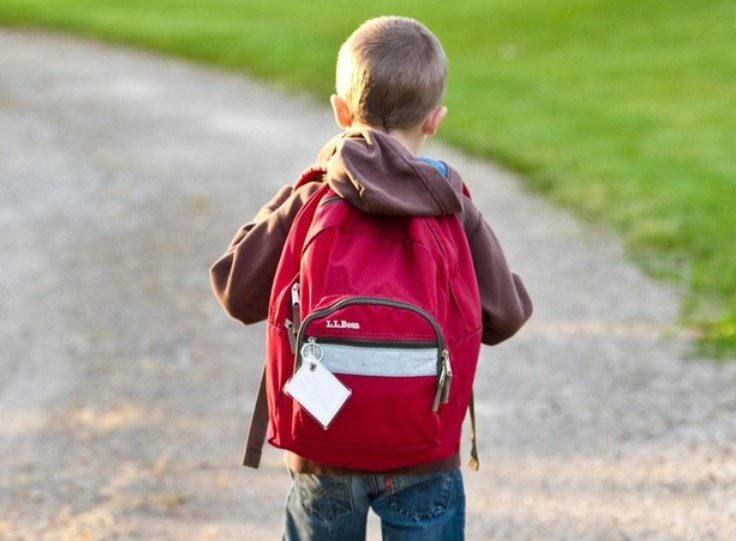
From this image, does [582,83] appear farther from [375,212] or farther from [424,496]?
[375,212]

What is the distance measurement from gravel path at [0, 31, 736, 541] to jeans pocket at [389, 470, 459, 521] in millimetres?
1443

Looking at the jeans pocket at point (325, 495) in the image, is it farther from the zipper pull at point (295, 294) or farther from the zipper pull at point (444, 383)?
the zipper pull at point (295, 294)

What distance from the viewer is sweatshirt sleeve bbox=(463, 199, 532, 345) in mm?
2426

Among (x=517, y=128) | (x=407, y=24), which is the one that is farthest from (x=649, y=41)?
(x=407, y=24)

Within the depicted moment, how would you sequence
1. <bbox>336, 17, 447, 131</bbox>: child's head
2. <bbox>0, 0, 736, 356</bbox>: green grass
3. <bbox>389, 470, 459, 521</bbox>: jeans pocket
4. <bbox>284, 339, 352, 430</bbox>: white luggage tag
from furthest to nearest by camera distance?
<bbox>0, 0, 736, 356</bbox>: green grass
<bbox>389, 470, 459, 521</bbox>: jeans pocket
<bbox>336, 17, 447, 131</bbox>: child's head
<bbox>284, 339, 352, 430</bbox>: white luggage tag

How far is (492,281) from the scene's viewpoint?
8.07ft

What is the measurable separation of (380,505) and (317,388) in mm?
381

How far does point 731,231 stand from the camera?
23.8 feet

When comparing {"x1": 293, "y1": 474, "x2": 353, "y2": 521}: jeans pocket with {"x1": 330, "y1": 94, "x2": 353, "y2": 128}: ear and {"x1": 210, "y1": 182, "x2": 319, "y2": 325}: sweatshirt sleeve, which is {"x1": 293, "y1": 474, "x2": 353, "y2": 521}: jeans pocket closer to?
{"x1": 210, "y1": 182, "x2": 319, "y2": 325}: sweatshirt sleeve

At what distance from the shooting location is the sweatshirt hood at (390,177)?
2.26 metres

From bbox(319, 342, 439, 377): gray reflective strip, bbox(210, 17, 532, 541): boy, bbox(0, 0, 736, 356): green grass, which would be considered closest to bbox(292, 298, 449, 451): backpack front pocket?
bbox(319, 342, 439, 377): gray reflective strip

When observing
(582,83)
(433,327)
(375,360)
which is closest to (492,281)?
(433,327)

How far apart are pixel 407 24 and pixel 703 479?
2.39 m

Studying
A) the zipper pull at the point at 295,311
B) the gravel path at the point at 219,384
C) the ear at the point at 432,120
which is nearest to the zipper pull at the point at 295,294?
the zipper pull at the point at 295,311
